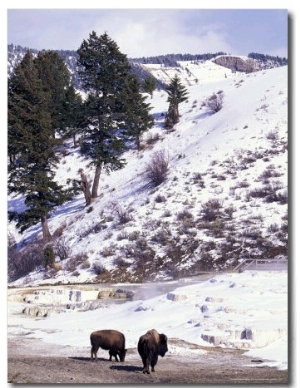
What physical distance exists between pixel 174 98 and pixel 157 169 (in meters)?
3.77

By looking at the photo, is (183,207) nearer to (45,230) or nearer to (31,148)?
(45,230)

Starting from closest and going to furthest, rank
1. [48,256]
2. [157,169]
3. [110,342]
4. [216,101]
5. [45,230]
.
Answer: [110,342], [48,256], [45,230], [157,169], [216,101]

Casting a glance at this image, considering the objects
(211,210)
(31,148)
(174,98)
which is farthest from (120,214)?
(174,98)

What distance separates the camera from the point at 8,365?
13344 mm

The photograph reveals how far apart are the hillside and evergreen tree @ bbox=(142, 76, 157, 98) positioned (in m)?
0.20

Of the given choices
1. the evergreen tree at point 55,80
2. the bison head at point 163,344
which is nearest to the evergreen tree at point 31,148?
the evergreen tree at point 55,80

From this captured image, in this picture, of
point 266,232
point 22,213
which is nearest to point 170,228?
point 266,232

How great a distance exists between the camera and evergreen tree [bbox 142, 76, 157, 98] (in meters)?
16.3

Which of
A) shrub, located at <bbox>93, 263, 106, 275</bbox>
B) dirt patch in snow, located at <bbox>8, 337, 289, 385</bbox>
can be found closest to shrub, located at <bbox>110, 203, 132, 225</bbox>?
shrub, located at <bbox>93, 263, 106, 275</bbox>

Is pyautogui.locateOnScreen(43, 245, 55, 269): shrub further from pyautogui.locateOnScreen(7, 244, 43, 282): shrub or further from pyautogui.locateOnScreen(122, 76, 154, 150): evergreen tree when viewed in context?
pyautogui.locateOnScreen(122, 76, 154, 150): evergreen tree

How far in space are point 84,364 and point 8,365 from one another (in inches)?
47.3

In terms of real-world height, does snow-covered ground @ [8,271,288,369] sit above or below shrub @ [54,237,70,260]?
below

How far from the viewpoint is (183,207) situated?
54.5 feet
